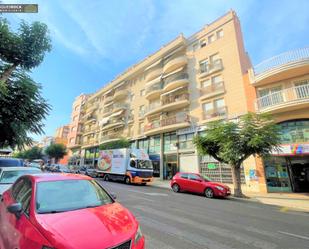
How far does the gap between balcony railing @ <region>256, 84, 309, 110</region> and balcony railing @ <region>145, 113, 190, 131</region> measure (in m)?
8.61

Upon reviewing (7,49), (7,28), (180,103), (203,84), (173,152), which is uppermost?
(203,84)

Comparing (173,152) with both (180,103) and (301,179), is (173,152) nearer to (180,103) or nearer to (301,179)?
(180,103)

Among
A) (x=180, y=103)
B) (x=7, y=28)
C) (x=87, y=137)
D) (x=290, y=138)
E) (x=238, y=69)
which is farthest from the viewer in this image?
(x=87, y=137)

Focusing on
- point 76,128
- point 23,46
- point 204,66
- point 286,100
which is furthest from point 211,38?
point 76,128

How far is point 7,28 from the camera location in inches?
376

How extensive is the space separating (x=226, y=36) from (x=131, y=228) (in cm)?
2486

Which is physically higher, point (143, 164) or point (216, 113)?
point (216, 113)

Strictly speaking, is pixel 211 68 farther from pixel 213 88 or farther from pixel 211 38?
pixel 211 38

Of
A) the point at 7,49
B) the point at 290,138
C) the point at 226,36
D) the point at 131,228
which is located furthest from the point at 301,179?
the point at 7,49

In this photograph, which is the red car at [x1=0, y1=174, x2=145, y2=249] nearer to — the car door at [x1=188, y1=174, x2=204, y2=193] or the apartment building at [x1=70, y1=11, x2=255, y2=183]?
the car door at [x1=188, y1=174, x2=204, y2=193]

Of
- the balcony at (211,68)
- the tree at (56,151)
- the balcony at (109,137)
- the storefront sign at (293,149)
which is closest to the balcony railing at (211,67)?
the balcony at (211,68)

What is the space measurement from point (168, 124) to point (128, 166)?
8167 mm

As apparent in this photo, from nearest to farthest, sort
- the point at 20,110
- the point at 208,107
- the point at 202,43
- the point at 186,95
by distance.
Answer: the point at 20,110 < the point at 208,107 < the point at 186,95 < the point at 202,43

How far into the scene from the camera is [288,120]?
16375 mm
